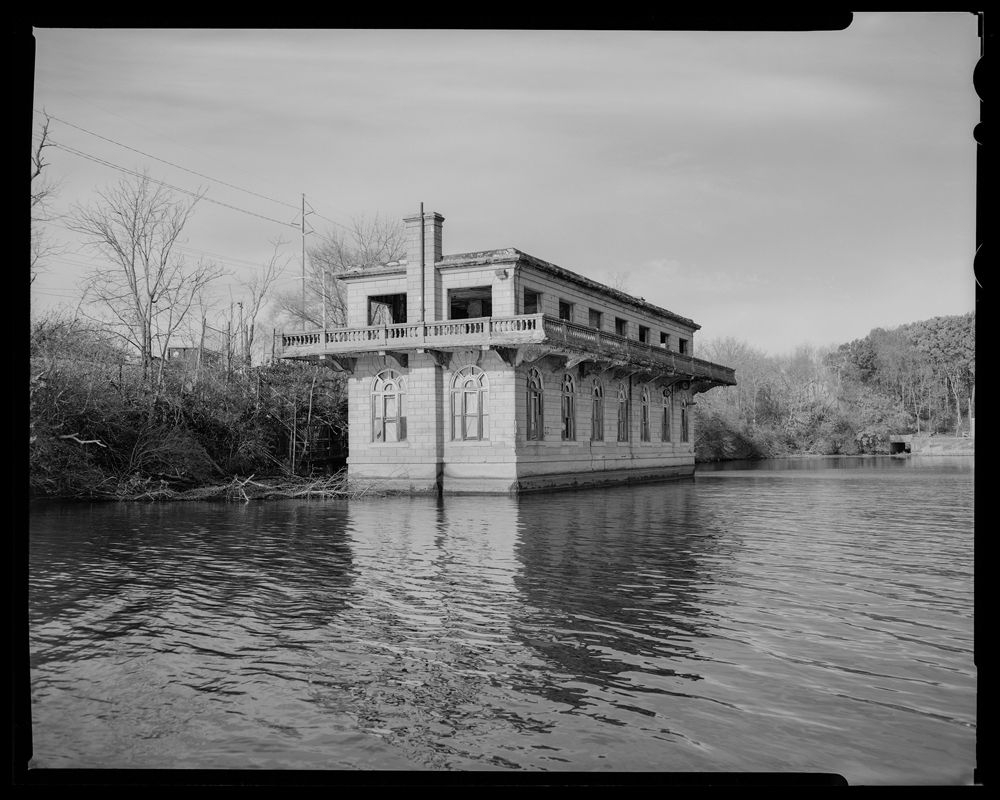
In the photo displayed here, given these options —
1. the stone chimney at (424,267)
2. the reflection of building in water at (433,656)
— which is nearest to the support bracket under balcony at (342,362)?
the stone chimney at (424,267)

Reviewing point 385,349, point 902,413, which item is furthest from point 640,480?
point 902,413

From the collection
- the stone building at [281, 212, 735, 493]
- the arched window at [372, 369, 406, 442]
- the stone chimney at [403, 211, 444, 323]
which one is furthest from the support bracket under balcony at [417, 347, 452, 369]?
the arched window at [372, 369, 406, 442]

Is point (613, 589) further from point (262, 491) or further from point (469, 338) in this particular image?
point (262, 491)

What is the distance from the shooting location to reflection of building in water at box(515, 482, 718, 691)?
7.65 metres

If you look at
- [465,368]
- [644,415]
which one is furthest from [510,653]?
[644,415]

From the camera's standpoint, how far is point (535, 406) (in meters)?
29.3

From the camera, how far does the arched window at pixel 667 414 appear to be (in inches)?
1620

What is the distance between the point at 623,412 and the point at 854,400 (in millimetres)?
44979

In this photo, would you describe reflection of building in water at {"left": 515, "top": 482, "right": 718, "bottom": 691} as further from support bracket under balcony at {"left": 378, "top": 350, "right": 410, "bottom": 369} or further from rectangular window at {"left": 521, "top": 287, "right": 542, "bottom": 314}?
rectangular window at {"left": 521, "top": 287, "right": 542, "bottom": 314}

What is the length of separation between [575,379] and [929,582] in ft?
69.6

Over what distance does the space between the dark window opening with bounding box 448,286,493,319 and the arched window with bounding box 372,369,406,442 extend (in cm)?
304

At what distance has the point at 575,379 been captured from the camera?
32.0 m

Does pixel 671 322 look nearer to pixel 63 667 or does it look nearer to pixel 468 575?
pixel 468 575

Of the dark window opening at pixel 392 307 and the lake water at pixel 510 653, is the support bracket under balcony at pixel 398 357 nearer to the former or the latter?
the dark window opening at pixel 392 307
